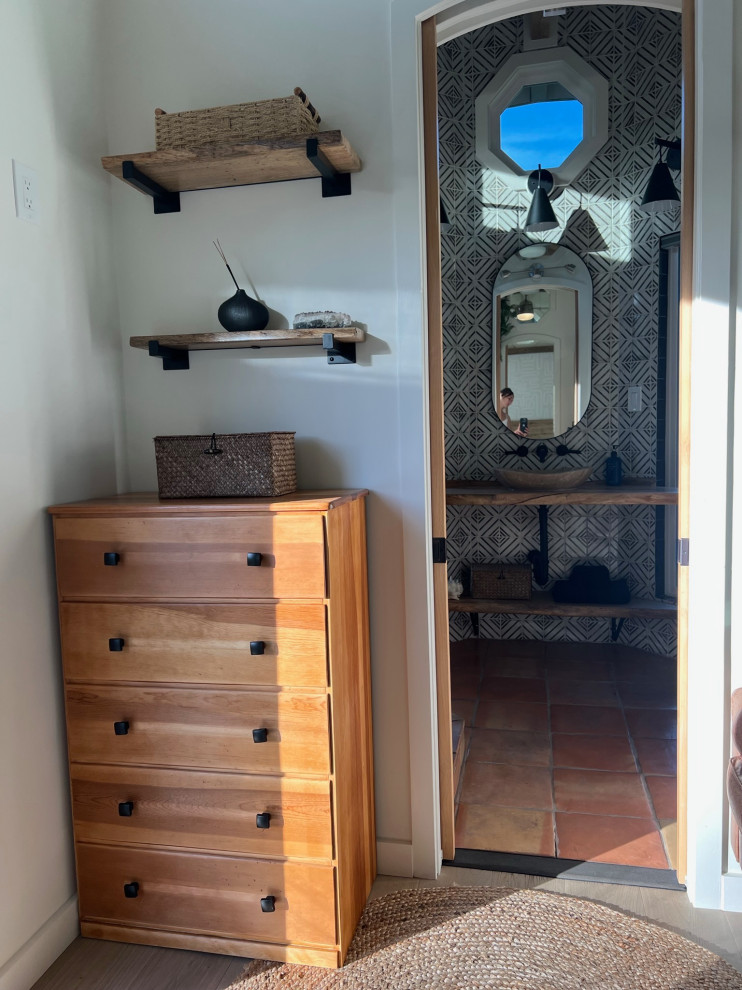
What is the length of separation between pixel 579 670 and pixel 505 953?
7.10 ft

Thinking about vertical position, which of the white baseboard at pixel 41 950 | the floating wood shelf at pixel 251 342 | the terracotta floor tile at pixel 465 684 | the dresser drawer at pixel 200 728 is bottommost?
the terracotta floor tile at pixel 465 684

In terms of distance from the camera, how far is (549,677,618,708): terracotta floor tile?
3.41 metres

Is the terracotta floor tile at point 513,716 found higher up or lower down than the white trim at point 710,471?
lower down

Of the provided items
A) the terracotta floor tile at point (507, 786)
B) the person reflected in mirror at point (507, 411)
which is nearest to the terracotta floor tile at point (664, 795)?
the terracotta floor tile at point (507, 786)

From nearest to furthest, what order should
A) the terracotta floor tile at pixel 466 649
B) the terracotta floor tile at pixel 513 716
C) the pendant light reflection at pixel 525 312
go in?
the terracotta floor tile at pixel 513 716 < the pendant light reflection at pixel 525 312 < the terracotta floor tile at pixel 466 649

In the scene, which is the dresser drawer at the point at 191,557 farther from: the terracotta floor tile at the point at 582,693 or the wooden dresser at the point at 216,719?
the terracotta floor tile at the point at 582,693

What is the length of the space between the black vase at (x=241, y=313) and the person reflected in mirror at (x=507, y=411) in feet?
7.44

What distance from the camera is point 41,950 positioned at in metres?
1.79

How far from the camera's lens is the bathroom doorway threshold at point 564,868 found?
2061mm

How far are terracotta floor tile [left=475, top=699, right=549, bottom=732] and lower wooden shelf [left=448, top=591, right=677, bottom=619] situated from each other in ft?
1.60

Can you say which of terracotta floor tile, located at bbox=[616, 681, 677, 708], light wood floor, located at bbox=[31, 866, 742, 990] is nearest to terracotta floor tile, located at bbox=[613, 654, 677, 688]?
terracotta floor tile, located at bbox=[616, 681, 677, 708]

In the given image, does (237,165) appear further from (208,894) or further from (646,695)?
(646,695)

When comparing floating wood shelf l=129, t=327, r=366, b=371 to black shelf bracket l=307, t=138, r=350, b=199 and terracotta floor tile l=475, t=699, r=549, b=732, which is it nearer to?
black shelf bracket l=307, t=138, r=350, b=199

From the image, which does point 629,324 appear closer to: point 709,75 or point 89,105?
point 709,75
